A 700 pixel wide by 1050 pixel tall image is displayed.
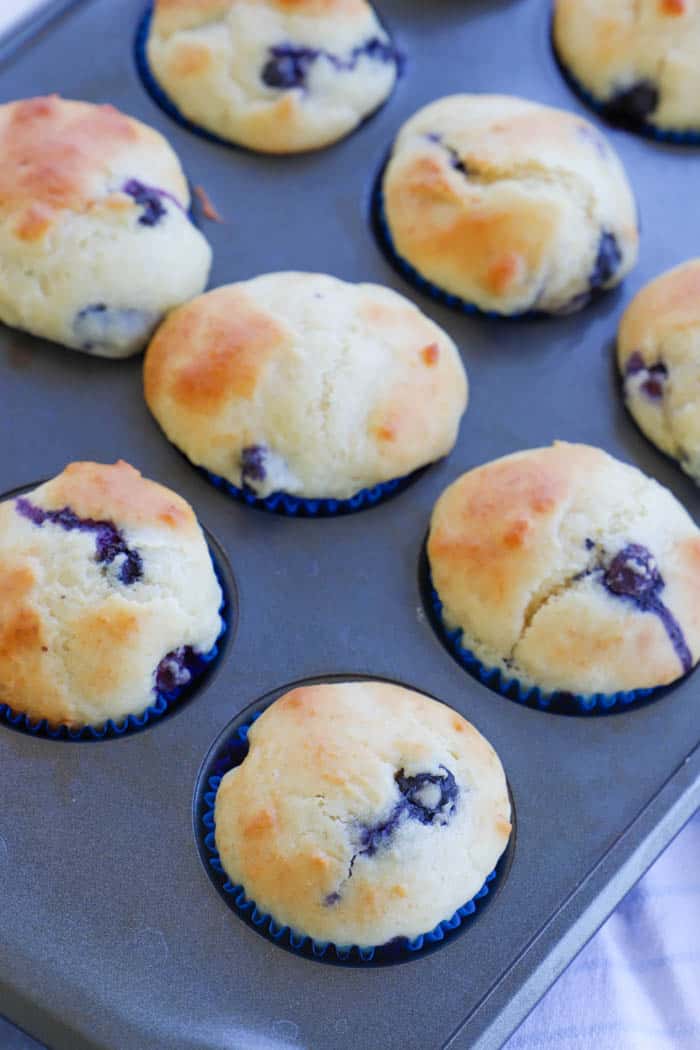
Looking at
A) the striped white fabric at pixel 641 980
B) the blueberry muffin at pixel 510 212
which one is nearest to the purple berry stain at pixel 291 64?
the blueberry muffin at pixel 510 212

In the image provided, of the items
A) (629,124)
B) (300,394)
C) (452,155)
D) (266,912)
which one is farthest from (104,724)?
(629,124)

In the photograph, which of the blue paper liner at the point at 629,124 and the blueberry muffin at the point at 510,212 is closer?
the blueberry muffin at the point at 510,212

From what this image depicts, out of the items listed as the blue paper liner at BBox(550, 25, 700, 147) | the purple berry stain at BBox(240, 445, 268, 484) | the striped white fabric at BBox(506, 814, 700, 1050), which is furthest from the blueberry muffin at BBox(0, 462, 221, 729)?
the blue paper liner at BBox(550, 25, 700, 147)

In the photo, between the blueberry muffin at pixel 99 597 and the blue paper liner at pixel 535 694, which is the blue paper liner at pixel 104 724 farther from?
the blue paper liner at pixel 535 694

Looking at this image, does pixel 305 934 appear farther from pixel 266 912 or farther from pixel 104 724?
pixel 104 724

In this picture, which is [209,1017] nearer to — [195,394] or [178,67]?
[195,394]

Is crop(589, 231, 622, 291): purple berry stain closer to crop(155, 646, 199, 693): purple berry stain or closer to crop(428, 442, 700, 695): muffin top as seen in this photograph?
crop(428, 442, 700, 695): muffin top
